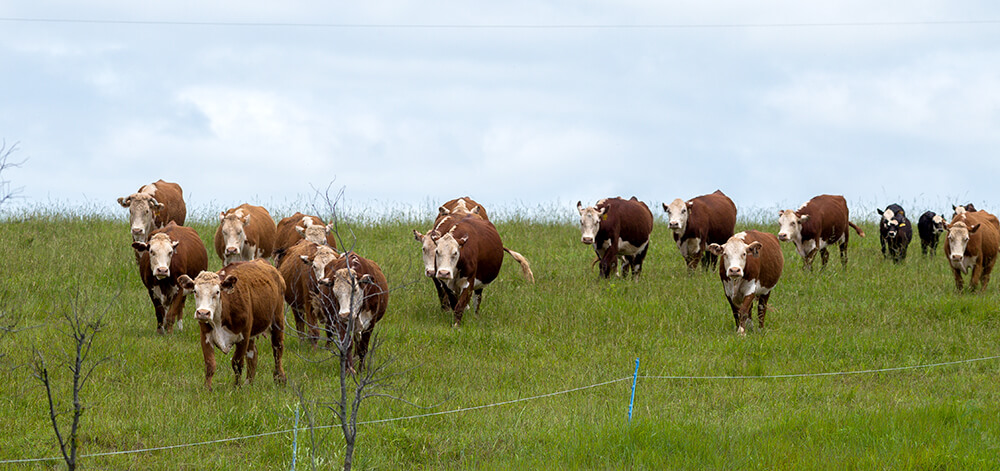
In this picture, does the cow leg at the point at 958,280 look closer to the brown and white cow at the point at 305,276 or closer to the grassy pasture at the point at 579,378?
the grassy pasture at the point at 579,378

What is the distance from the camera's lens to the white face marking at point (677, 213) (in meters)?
19.9

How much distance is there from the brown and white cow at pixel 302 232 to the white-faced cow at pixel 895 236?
39.7 feet

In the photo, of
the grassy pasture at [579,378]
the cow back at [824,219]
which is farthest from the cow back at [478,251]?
the cow back at [824,219]

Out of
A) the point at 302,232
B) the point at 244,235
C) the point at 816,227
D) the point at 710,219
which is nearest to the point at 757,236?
the point at 710,219

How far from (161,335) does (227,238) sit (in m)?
3.38

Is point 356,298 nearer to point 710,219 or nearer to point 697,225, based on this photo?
point 697,225

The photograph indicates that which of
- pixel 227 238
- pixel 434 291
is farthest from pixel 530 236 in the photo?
pixel 227 238

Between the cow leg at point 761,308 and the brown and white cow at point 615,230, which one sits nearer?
the cow leg at point 761,308

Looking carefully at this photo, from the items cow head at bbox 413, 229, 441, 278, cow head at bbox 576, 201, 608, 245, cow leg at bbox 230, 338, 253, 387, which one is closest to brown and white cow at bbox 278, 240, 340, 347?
cow leg at bbox 230, 338, 253, 387

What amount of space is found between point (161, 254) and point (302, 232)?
9.02 feet

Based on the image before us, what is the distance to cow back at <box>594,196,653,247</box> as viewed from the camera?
19.6 metres

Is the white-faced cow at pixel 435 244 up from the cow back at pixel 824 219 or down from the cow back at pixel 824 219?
down

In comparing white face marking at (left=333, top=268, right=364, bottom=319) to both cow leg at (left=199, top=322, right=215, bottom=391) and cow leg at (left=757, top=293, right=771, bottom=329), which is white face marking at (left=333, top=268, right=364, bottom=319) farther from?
cow leg at (left=757, top=293, right=771, bottom=329)

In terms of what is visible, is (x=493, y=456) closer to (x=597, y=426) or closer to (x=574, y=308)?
(x=597, y=426)
